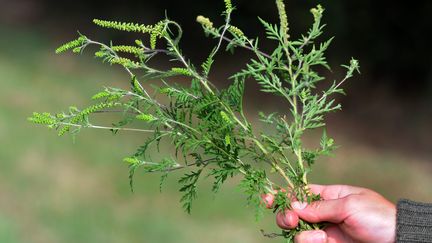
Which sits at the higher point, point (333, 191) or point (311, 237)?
point (333, 191)

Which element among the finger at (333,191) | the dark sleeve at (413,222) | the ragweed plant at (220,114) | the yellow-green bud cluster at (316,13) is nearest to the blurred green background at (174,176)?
the finger at (333,191)

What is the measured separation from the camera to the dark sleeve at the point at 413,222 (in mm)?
1934

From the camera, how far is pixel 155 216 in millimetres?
4816

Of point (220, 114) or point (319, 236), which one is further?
point (319, 236)

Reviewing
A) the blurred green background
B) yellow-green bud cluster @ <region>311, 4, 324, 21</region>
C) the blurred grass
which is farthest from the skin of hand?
the blurred green background

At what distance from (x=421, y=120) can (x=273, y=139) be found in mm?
4054

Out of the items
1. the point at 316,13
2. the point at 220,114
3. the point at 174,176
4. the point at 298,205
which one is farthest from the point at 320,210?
the point at 174,176

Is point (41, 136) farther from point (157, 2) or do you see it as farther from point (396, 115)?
point (396, 115)

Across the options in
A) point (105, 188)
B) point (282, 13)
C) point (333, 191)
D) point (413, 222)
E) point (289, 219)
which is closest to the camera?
point (282, 13)

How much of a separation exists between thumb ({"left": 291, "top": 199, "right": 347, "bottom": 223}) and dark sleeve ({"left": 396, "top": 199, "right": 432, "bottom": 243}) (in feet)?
0.58

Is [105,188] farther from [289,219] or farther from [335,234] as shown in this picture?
[289,219]

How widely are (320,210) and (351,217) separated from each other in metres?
0.09

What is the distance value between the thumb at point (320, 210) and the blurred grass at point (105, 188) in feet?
8.52

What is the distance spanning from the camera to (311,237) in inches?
73.9
